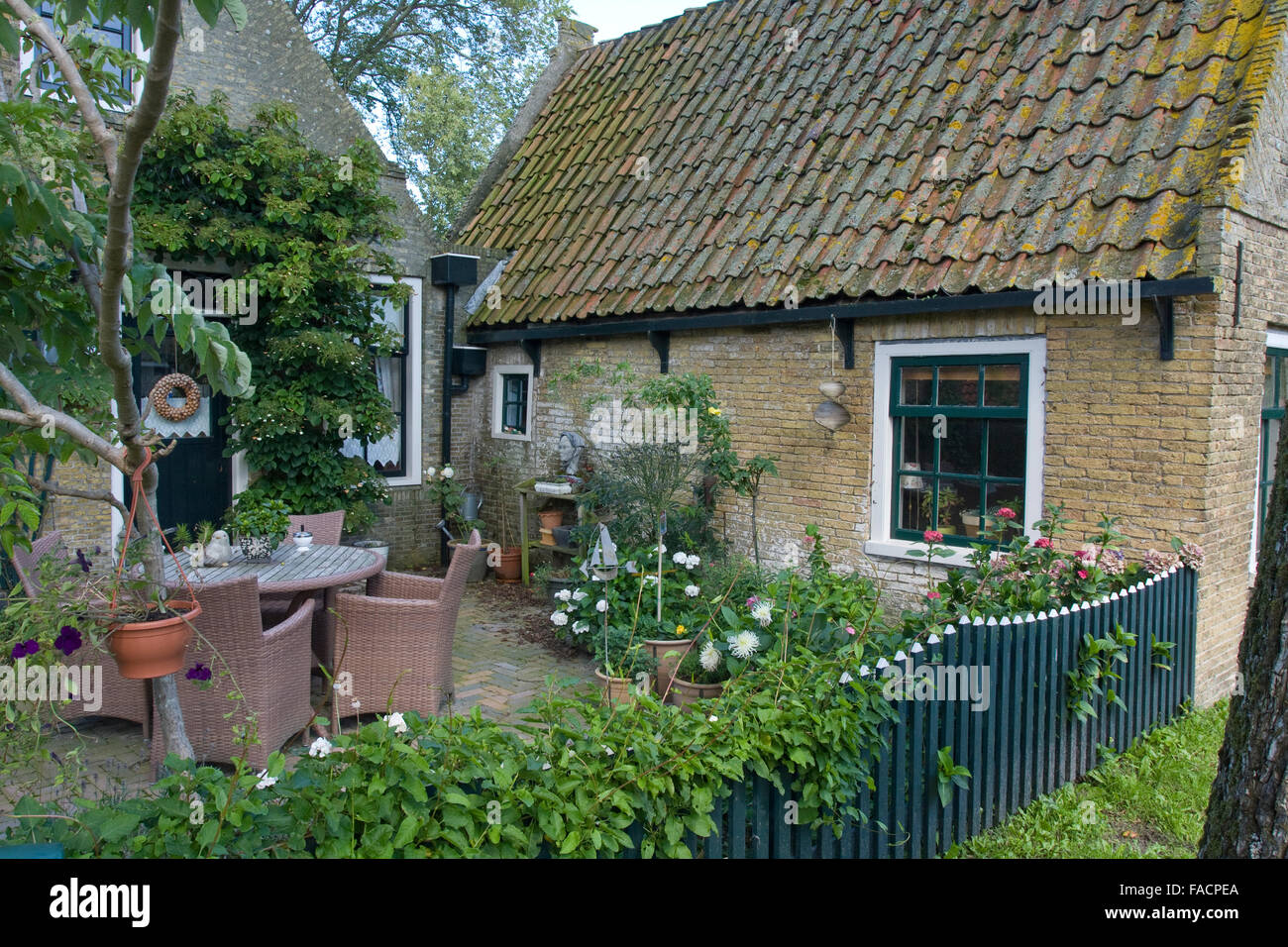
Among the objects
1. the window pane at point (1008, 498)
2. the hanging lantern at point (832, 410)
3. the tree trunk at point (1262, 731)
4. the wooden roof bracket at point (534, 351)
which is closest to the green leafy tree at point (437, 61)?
the wooden roof bracket at point (534, 351)

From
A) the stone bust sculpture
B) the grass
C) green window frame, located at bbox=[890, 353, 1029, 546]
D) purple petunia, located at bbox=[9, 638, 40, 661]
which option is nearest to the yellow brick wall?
green window frame, located at bbox=[890, 353, 1029, 546]

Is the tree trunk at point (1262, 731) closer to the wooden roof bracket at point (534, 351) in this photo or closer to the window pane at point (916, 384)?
the window pane at point (916, 384)

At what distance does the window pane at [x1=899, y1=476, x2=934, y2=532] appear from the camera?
7.44 metres

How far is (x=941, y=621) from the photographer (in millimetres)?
4949

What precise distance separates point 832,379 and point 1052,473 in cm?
202

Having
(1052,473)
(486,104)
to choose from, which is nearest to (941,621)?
(1052,473)

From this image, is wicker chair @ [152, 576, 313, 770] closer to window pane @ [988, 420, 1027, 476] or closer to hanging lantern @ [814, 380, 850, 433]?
hanging lantern @ [814, 380, 850, 433]

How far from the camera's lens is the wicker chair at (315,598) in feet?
20.4

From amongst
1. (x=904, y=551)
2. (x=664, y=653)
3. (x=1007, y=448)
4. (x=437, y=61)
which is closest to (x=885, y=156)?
(x=1007, y=448)

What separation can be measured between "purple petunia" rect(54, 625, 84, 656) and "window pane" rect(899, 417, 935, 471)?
6.04m

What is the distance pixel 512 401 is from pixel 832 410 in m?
5.16

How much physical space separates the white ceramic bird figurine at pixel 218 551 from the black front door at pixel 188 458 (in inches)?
151

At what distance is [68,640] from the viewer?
335 centimetres
